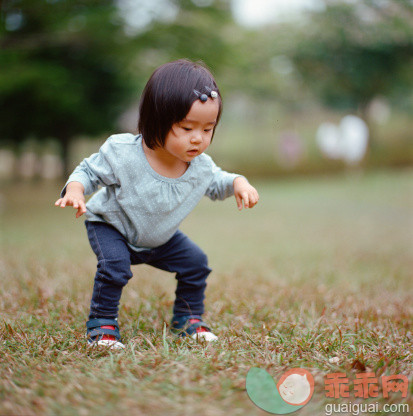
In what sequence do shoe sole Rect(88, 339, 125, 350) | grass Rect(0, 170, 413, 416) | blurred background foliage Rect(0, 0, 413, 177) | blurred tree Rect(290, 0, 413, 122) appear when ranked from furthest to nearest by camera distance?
blurred tree Rect(290, 0, 413, 122) → blurred background foliage Rect(0, 0, 413, 177) → shoe sole Rect(88, 339, 125, 350) → grass Rect(0, 170, 413, 416)

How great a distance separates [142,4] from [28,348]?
30.5 ft

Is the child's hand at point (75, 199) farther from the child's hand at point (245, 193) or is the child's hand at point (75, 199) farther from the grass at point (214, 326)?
the child's hand at point (245, 193)

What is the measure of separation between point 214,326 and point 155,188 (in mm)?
715

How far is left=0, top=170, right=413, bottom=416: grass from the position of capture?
1451 mm

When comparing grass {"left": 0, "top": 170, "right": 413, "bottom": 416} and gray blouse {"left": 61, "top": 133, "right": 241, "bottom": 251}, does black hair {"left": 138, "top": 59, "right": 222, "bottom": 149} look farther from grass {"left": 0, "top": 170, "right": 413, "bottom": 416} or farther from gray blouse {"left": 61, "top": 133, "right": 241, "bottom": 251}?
grass {"left": 0, "top": 170, "right": 413, "bottom": 416}

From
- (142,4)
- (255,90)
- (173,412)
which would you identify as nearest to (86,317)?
(173,412)

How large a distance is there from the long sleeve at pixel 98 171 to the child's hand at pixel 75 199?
61 millimetres

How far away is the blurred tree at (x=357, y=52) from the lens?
1579cm

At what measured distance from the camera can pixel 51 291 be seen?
2.75m

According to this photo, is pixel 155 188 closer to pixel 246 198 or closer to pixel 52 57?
pixel 246 198

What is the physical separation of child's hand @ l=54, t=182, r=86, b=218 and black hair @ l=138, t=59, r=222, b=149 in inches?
14.2

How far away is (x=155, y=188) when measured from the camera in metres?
2.02

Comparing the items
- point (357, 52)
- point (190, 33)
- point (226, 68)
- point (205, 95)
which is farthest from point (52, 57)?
point (205, 95)

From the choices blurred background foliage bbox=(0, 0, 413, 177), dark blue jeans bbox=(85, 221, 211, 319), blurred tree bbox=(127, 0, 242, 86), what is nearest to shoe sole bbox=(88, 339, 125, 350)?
dark blue jeans bbox=(85, 221, 211, 319)
